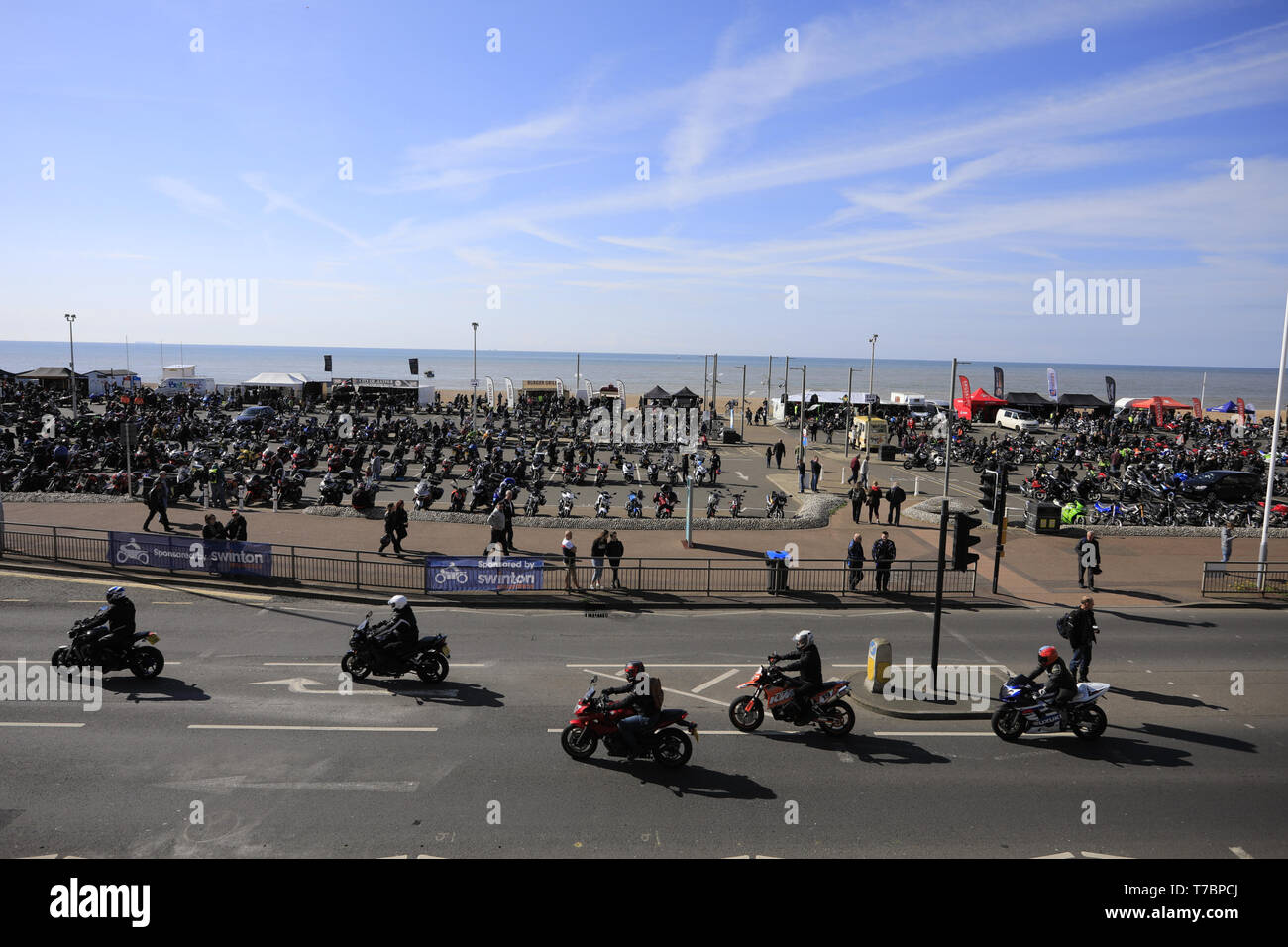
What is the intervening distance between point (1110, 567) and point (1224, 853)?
51.0 ft

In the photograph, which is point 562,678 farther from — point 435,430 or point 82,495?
point 435,430

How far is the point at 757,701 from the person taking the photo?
11383 mm

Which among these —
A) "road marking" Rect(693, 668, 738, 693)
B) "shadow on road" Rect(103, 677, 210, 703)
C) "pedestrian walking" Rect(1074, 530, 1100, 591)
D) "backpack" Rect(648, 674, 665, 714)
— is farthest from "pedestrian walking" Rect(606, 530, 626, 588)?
"pedestrian walking" Rect(1074, 530, 1100, 591)

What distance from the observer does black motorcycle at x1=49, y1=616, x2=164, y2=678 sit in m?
12.5

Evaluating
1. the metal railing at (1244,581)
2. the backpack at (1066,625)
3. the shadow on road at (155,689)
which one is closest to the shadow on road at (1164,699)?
the backpack at (1066,625)

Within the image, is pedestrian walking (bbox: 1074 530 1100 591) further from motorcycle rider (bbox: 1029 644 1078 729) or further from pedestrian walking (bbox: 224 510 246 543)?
pedestrian walking (bbox: 224 510 246 543)

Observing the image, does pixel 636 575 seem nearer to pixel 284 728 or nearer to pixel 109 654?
pixel 284 728

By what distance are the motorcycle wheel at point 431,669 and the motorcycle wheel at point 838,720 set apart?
6.24 m

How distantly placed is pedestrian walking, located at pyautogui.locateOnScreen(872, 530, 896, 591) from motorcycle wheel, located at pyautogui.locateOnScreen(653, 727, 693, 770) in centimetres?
1039

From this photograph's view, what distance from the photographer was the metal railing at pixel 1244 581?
1933 centimetres

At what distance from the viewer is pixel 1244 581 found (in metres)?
19.9

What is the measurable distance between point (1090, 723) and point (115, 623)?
1520cm
